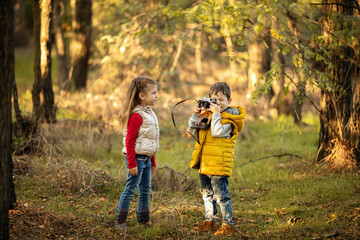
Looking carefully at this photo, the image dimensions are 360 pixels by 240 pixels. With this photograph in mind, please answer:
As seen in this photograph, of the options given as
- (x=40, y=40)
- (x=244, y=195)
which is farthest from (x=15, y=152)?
(x=244, y=195)

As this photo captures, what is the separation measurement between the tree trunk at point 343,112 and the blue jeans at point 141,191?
2993 millimetres

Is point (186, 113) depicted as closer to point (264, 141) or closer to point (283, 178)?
point (264, 141)

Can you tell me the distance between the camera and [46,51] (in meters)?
7.45

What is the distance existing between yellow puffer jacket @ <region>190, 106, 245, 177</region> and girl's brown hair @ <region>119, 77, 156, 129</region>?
31.3 inches

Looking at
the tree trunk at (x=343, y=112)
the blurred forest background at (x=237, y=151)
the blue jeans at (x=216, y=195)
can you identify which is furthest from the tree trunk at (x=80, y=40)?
the blue jeans at (x=216, y=195)

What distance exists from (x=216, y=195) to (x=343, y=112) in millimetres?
3021

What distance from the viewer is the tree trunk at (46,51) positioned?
7.37 metres

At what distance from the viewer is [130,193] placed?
169 inches

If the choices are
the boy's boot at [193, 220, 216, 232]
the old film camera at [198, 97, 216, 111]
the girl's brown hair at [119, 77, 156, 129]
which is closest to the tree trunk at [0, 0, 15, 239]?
the girl's brown hair at [119, 77, 156, 129]

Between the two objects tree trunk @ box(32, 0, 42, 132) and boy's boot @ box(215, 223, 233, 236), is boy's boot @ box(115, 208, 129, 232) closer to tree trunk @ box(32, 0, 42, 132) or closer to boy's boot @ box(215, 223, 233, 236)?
boy's boot @ box(215, 223, 233, 236)

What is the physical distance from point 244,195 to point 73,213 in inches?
97.6

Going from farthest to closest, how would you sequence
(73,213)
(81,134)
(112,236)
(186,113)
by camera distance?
(186,113) < (81,134) < (73,213) < (112,236)

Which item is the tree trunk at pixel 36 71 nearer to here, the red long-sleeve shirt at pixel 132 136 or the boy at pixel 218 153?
the red long-sleeve shirt at pixel 132 136

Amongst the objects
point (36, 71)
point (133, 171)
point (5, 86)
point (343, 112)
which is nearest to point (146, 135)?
point (133, 171)
